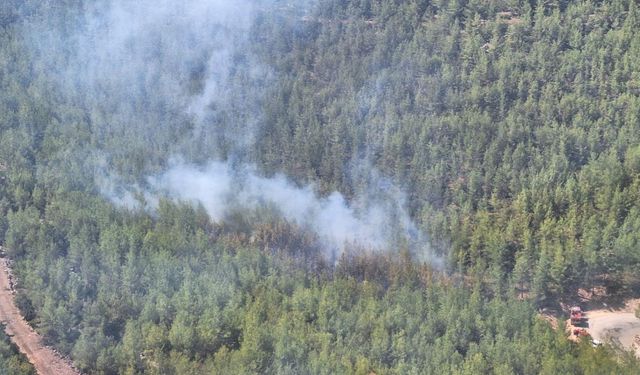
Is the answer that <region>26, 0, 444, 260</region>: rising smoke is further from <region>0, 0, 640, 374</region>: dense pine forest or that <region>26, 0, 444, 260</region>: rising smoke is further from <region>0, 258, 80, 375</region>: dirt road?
<region>0, 258, 80, 375</region>: dirt road

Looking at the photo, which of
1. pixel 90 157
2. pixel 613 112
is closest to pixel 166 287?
pixel 90 157

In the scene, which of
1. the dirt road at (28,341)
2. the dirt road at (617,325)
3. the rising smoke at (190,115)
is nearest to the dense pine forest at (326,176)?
the rising smoke at (190,115)

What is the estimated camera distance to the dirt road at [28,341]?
129 feet

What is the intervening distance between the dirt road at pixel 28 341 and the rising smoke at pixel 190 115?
935 cm

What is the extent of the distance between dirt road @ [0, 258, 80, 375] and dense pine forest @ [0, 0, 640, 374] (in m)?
0.64

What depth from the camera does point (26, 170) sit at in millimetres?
52875

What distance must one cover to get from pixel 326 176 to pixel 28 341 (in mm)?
21249

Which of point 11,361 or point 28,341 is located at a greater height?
point 11,361

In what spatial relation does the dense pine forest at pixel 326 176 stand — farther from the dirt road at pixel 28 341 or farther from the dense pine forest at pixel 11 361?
the dirt road at pixel 28 341

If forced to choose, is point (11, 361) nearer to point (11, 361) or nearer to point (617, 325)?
point (11, 361)

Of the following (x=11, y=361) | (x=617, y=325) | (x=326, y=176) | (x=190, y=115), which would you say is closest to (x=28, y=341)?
(x=11, y=361)

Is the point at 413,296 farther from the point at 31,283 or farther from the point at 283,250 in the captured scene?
the point at 31,283

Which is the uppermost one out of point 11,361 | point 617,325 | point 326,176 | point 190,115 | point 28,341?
point 190,115

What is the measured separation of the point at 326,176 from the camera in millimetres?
54625
